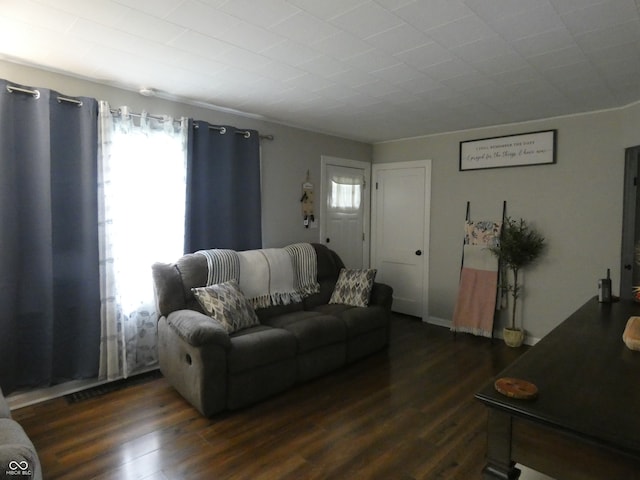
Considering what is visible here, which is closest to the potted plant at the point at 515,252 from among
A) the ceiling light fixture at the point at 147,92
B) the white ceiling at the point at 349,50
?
the white ceiling at the point at 349,50

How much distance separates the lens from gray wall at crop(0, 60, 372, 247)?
3.27 metres

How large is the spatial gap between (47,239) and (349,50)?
2.48m

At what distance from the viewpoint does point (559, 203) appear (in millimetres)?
3854

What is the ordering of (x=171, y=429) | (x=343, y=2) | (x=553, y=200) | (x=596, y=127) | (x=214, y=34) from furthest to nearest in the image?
(x=553, y=200)
(x=596, y=127)
(x=171, y=429)
(x=214, y=34)
(x=343, y=2)

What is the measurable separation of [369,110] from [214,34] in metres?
1.88

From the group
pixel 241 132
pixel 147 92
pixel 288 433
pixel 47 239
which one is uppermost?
pixel 147 92

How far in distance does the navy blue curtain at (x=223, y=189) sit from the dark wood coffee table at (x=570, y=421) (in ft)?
9.51

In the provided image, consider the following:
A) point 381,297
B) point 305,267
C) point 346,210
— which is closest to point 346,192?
point 346,210

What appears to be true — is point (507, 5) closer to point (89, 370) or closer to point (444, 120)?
point (444, 120)

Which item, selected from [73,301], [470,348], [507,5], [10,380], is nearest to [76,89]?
[73,301]

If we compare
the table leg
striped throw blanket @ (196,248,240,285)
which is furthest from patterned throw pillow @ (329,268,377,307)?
the table leg

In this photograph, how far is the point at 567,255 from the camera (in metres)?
3.81

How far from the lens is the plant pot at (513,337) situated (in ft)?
13.0

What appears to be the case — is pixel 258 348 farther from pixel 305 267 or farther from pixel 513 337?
pixel 513 337
